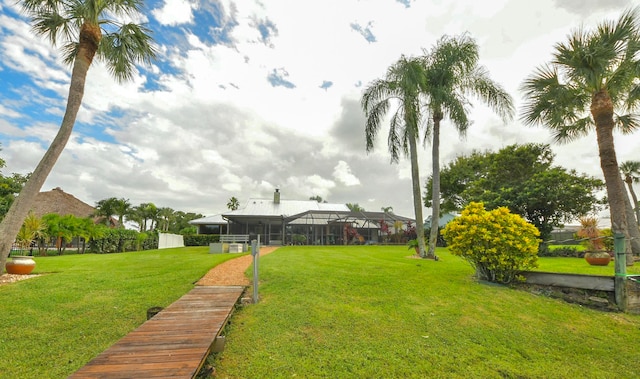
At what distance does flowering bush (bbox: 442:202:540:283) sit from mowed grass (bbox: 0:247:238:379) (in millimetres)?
6794

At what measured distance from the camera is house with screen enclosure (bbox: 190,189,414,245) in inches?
973

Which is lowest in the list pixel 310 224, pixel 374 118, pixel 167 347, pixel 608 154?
pixel 167 347

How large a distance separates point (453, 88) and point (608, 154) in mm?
5958

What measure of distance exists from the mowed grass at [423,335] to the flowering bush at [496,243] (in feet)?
1.66

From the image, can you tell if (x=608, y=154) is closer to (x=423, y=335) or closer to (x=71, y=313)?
(x=423, y=335)

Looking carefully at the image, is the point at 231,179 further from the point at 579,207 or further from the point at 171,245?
the point at 579,207

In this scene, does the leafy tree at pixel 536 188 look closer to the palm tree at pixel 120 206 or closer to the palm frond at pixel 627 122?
the palm frond at pixel 627 122

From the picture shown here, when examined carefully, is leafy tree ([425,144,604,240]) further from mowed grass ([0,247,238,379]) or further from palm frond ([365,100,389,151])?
mowed grass ([0,247,238,379])

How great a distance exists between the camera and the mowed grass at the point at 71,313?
3426mm

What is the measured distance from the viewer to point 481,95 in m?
12.6

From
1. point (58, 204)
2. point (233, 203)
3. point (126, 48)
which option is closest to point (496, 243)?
point (126, 48)

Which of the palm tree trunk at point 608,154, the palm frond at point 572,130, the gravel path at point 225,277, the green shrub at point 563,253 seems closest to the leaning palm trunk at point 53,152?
the gravel path at point 225,277

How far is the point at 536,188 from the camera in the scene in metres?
15.9

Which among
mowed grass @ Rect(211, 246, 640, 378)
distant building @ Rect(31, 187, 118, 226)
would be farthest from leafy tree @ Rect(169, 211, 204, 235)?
mowed grass @ Rect(211, 246, 640, 378)
